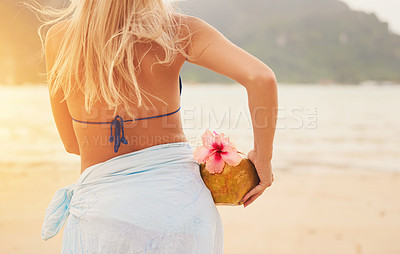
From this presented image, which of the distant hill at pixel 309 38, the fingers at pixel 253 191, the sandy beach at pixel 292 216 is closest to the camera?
the fingers at pixel 253 191

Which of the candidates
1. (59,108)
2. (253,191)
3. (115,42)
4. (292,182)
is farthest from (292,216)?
(115,42)

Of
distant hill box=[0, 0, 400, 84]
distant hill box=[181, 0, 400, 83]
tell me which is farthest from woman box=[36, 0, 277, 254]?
distant hill box=[181, 0, 400, 83]

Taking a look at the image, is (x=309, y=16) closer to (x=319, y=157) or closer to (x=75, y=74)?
(x=319, y=157)

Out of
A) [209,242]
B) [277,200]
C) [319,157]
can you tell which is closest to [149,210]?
[209,242]

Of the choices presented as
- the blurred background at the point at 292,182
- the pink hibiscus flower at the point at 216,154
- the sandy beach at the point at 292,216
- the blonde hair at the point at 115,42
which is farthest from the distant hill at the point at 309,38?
the blonde hair at the point at 115,42

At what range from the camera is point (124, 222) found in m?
1.16

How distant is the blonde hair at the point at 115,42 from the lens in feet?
3.88

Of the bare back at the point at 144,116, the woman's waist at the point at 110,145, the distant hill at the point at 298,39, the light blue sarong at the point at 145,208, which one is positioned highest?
the distant hill at the point at 298,39

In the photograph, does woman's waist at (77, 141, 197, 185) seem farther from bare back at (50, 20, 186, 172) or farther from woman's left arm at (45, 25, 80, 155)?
woman's left arm at (45, 25, 80, 155)

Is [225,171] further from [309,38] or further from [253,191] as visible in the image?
[309,38]

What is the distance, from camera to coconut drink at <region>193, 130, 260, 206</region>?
1311mm

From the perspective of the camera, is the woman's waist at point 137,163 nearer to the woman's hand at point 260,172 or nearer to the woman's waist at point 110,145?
the woman's waist at point 110,145

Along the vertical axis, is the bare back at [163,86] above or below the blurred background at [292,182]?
above

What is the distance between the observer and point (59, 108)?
1509 millimetres
